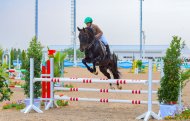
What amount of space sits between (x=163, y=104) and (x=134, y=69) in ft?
66.1

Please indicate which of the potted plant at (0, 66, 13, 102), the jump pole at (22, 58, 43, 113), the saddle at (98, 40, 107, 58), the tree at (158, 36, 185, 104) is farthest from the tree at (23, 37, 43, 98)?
the potted plant at (0, 66, 13, 102)

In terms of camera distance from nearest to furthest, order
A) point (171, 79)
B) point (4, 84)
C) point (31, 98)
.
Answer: point (4, 84) < point (171, 79) < point (31, 98)

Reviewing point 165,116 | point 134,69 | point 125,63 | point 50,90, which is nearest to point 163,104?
point 165,116

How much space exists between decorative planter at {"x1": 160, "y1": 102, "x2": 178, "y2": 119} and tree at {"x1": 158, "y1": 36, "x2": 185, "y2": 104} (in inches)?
3.4

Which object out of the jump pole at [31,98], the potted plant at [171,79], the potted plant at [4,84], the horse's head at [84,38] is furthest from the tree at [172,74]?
the potted plant at [4,84]

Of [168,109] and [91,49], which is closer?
[168,109]

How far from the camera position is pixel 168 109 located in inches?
262

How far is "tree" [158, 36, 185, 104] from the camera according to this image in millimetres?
6625

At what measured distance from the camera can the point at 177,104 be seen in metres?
6.80

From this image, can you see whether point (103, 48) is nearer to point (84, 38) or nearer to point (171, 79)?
point (84, 38)

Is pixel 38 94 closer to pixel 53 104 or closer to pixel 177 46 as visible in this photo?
pixel 53 104

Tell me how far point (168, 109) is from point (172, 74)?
620 mm

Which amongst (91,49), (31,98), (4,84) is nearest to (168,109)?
(91,49)

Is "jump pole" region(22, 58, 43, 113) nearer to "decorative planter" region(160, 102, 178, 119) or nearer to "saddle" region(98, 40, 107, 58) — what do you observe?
"saddle" region(98, 40, 107, 58)
